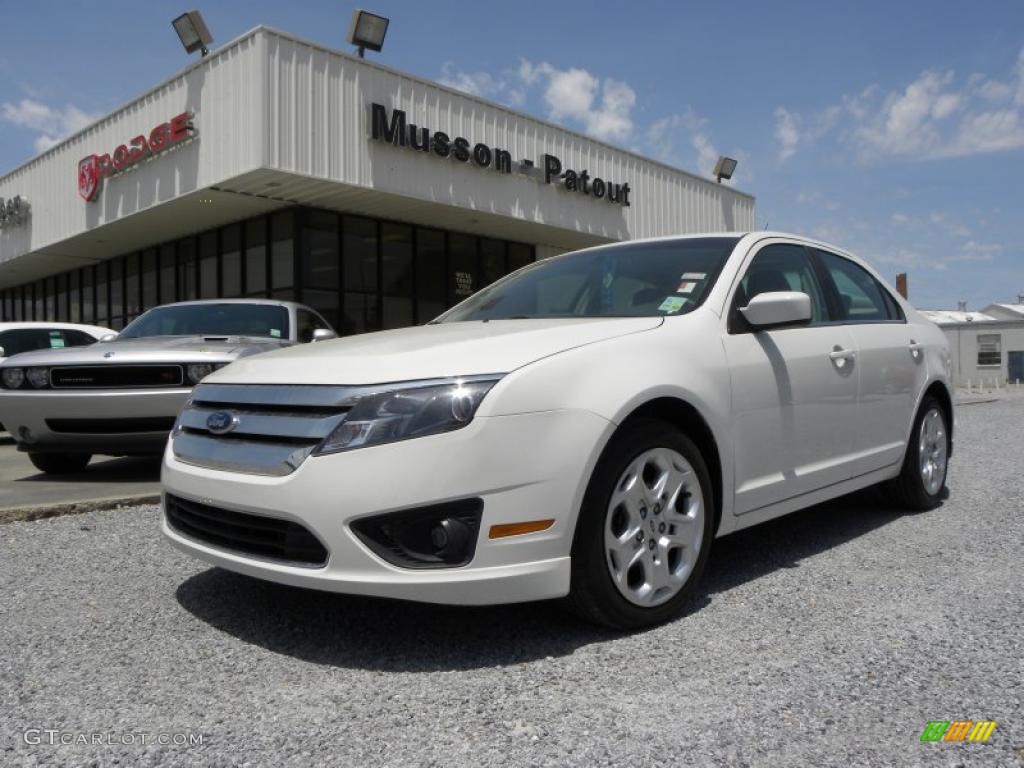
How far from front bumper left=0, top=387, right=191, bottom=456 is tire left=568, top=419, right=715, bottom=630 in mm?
3755

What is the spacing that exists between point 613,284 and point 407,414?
1.56 meters

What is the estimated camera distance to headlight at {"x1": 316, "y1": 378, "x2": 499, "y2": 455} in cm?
244

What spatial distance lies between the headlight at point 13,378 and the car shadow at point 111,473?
748mm

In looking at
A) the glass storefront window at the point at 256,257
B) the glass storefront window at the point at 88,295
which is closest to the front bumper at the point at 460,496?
the glass storefront window at the point at 256,257

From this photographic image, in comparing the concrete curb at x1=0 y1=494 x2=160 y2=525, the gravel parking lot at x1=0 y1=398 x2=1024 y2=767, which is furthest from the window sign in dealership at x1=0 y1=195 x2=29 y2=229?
the gravel parking lot at x1=0 y1=398 x2=1024 y2=767

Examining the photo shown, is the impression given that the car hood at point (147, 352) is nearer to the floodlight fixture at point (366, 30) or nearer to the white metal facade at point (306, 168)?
the white metal facade at point (306, 168)

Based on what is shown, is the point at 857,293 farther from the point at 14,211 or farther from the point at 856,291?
the point at 14,211

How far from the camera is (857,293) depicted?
14.5 feet

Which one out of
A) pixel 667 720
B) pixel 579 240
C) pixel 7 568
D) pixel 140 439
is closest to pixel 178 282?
pixel 579 240

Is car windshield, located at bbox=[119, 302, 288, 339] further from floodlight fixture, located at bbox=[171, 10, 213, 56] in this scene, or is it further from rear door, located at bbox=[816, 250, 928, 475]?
floodlight fixture, located at bbox=[171, 10, 213, 56]

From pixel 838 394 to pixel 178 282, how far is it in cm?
1647

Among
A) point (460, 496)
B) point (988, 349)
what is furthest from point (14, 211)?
point (988, 349)

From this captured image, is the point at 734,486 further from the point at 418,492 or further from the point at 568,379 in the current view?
the point at 418,492

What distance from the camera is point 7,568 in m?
3.65
